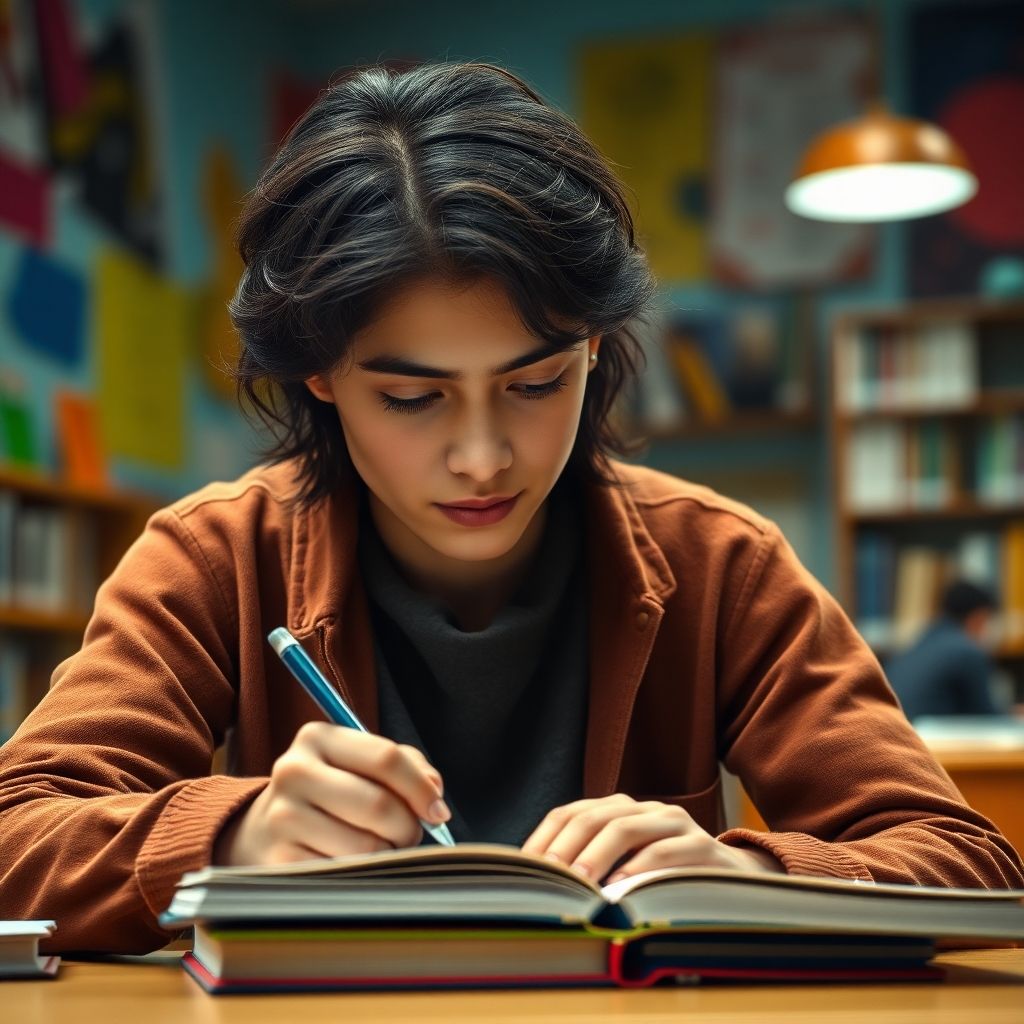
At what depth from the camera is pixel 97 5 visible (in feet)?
15.7

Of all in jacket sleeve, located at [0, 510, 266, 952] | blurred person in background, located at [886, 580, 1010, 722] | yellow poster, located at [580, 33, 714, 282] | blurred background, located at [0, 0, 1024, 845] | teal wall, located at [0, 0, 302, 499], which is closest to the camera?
jacket sleeve, located at [0, 510, 266, 952]

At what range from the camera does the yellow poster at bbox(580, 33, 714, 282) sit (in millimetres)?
5871

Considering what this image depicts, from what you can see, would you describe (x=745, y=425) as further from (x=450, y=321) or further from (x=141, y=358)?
(x=450, y=321)

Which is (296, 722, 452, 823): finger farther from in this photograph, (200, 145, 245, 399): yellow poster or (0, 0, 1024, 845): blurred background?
(200, 145, 245, 399): yellow poster

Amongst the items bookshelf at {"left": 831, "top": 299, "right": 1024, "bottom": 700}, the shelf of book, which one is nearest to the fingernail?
bookshelf at {"left": 831, "top": 299, "right": 1024, "bottom": 700}

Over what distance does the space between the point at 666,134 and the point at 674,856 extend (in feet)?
17.3

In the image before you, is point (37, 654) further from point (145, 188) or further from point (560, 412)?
point (560, 412)

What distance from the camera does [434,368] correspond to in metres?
1.15

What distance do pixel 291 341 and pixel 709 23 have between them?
16.6 ft

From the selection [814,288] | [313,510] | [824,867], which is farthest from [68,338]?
[824,867]

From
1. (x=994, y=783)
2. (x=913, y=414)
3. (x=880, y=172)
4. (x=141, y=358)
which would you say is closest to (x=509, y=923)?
(x=994, y=783)

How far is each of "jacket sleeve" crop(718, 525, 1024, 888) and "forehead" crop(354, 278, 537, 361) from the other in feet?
1.26

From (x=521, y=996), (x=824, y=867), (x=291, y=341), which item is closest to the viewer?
(x=521, y=996)

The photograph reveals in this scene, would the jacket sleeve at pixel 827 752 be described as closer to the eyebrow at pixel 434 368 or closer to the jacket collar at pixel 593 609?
the jacket collar at pixel 593 609
